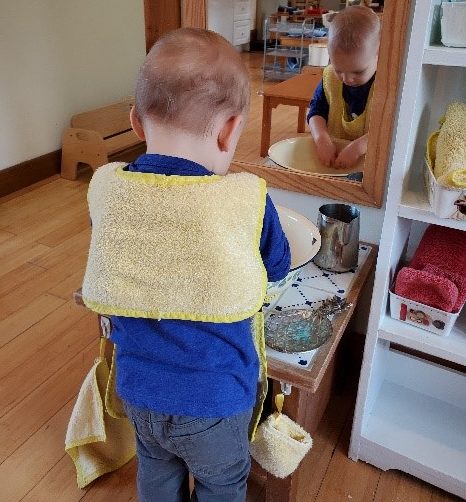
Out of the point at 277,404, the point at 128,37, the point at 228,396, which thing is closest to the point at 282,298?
the point at 277,404

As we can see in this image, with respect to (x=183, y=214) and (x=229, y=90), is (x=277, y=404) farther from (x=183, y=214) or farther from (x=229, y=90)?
(x=229, y=90)

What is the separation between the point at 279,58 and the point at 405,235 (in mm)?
509

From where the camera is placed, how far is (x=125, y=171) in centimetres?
68

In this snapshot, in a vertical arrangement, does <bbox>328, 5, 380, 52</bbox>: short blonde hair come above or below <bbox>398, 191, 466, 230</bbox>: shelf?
above

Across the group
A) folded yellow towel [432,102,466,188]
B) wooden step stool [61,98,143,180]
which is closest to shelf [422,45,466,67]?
folded yellow towel [432,102,466,188]

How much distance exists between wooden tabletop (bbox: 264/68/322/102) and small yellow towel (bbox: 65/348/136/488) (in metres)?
0.69

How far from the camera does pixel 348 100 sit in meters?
1.06

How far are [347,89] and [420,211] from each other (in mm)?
341

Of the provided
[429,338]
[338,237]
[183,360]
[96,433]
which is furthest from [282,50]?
[96,433]

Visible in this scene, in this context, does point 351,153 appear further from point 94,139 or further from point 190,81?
point 94,139

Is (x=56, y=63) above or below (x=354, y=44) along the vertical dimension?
below

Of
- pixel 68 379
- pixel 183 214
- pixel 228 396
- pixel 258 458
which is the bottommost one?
pixel 68 379

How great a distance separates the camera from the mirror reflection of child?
0.99 meters

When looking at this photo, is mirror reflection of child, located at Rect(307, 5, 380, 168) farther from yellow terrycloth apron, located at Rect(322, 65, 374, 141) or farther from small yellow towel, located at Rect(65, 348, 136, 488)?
small yellow towel, located at Rect(65, 348, 136, 488)
